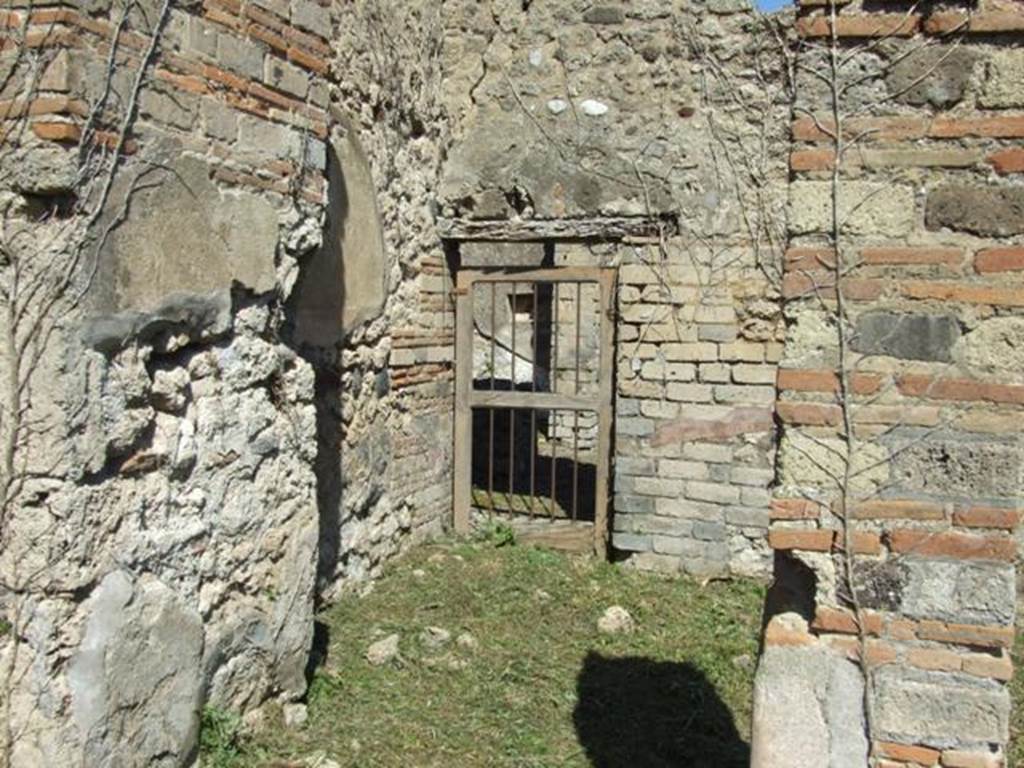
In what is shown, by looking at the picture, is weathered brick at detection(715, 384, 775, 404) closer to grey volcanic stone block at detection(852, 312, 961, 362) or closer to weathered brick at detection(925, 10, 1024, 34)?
grey volcanic stone block at detection(852, 312, 961, 362)

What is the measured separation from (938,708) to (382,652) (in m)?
2.73

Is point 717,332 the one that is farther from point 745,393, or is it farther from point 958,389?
point 958,389

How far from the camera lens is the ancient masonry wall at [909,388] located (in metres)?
2.48

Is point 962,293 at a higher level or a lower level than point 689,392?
higher

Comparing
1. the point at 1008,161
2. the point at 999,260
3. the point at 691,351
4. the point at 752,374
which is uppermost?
the point at 1008,161

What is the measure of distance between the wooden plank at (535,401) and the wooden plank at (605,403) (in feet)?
0.28

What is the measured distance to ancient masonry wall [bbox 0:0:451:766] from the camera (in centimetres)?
272

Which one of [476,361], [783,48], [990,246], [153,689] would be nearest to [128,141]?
[153,689]

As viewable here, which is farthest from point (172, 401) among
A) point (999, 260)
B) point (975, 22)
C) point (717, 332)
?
point (717, 332)

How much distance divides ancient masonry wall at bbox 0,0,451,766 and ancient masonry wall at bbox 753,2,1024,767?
194 cm

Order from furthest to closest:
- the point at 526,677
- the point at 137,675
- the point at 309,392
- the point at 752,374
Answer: the point at 752,374 < the point at 526,677 < the point at 309,392 < the point at 137,675

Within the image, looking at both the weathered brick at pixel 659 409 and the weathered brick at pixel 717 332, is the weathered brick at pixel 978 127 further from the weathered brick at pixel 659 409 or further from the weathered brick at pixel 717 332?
the weathered brick at pixel 659 409

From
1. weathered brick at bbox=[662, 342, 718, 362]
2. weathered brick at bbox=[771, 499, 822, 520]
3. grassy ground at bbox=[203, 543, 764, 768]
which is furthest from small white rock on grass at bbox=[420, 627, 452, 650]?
weathered brick at bbox=[771, 499, 822, 520]

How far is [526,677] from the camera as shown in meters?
4.51
